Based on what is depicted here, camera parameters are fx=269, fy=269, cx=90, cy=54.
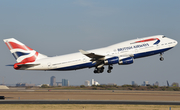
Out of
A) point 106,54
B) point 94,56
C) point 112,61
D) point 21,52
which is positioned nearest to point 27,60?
point 21,52

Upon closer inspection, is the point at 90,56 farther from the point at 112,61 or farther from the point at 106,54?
the point at 112,61

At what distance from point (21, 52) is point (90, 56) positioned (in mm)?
16674

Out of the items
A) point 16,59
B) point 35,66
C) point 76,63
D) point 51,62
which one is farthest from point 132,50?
point 16,59

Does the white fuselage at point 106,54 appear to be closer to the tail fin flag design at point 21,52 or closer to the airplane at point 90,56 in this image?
the airplane at point 90,56

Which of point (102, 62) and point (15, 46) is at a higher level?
point (15, 46)

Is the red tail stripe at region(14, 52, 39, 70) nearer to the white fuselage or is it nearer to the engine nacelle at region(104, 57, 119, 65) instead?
the white fuselage

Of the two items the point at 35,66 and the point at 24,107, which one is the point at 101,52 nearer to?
the point at 35,66

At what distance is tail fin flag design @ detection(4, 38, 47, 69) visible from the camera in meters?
64.4

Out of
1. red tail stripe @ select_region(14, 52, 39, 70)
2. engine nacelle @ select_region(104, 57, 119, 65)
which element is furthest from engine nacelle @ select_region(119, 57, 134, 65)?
red tail stripe @ select_region(14, 52, 39, 70)

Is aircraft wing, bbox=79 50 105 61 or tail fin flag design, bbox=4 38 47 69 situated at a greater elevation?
tail fin flag design, bbox=4 38 47 69

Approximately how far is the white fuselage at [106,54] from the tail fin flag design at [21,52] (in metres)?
1.87

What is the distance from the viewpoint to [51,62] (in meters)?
63.5

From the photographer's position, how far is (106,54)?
6481 cm

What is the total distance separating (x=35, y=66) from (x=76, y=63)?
9787 mm
